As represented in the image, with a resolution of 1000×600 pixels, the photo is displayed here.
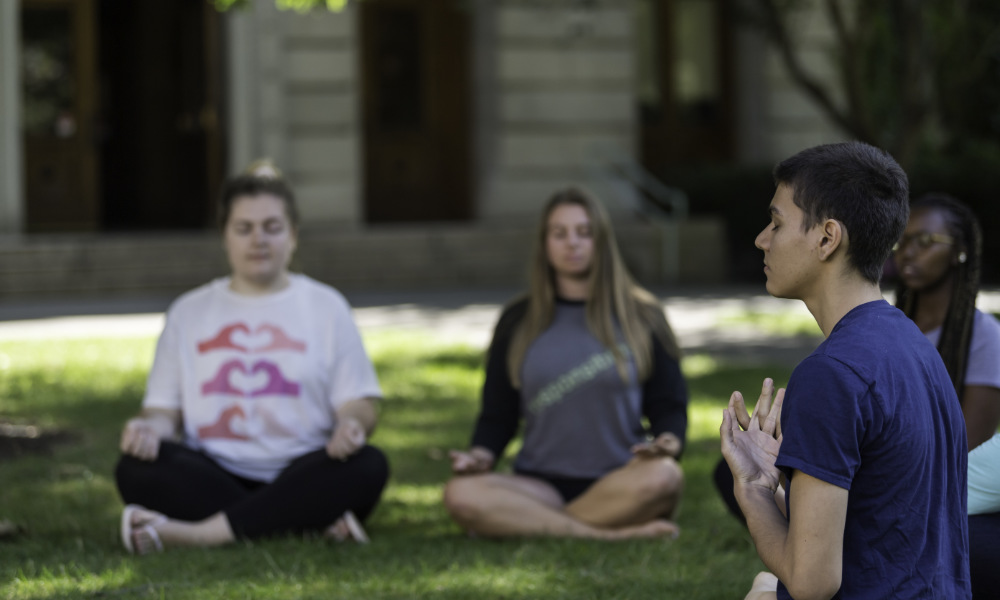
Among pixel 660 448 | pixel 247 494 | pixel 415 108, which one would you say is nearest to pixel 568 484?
pixel 660 448

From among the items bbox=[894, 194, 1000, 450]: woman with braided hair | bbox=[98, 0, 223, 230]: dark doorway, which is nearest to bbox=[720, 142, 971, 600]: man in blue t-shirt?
bbox=[894, 194, 1000, 450]: woman with braided hair

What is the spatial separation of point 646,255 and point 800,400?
45.2 ft

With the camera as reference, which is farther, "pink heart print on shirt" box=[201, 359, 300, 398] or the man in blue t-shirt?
"pink heart print on shirt" box=[201, 359, 300, 398]

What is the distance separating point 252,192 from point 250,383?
0.77 metres

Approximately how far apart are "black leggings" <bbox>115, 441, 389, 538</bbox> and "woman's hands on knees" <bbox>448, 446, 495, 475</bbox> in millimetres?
331

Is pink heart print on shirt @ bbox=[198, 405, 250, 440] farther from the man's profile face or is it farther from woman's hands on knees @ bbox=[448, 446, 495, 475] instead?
the man's profile face

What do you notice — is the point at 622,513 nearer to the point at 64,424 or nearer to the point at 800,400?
the point at 800,400

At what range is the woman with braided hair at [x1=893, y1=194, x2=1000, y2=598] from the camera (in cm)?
414

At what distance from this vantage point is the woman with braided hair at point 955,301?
414cm

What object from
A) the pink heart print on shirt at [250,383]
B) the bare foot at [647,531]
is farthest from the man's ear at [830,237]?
the pink heart print on shirt at [250,383]

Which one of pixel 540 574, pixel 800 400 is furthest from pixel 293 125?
pixel 800 400

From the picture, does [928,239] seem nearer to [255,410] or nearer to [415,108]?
[255,410]

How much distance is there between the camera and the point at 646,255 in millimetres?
16172

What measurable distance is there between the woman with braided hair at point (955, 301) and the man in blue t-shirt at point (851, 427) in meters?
1.56
